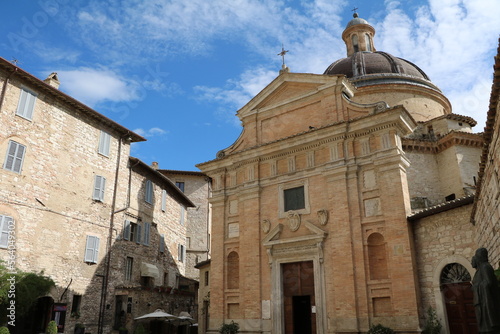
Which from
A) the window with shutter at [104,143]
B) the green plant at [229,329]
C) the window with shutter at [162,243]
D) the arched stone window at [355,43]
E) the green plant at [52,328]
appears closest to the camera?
the green plant at [52,328]

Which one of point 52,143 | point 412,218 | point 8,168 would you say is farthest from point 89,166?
point 412,218

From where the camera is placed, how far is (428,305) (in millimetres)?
14156

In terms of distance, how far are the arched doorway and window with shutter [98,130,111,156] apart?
1622 centimetres

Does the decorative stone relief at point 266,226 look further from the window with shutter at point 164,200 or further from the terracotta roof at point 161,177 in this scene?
the window with shutter at point 164,200

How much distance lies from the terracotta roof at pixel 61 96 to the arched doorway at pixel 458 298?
16592mm

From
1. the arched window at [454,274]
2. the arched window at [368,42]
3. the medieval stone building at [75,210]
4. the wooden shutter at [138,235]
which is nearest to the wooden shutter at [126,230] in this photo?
the medieval stone building at [75,210]

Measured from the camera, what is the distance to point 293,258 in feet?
56.4

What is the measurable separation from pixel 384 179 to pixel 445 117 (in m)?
11.9

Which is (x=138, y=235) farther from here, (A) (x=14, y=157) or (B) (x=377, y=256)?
(B) (x=377, y=256)

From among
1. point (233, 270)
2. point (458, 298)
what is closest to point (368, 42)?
point (233, 270)

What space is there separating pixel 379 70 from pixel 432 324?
748 inches

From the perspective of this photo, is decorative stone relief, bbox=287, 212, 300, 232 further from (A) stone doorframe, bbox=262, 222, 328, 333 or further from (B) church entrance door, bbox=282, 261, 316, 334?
(B) church entrance door, bbox=282, 261, 316, 334

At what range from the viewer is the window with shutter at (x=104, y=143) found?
21312mm

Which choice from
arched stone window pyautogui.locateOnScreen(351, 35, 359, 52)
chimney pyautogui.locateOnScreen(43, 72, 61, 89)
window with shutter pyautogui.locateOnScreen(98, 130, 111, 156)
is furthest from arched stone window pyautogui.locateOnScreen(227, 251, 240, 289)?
arched stone window pyautogui.locateOnScreen(351, 35, 359, 52)
